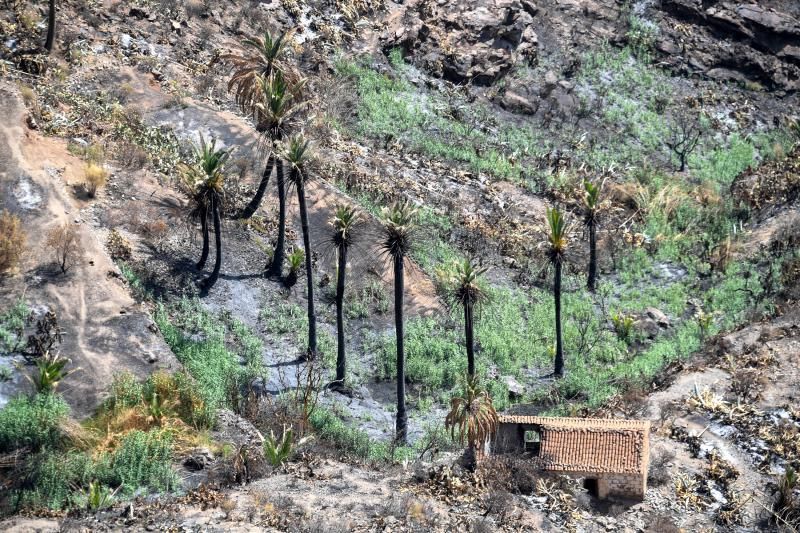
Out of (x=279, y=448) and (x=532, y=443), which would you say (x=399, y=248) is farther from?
(x=279, y=448)

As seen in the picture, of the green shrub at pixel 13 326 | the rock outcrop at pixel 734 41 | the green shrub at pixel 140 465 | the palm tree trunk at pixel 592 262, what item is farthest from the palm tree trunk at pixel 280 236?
the rock outcrop at pixel 734 41

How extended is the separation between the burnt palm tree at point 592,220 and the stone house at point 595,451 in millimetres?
18659

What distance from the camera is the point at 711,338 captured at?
5031 cm

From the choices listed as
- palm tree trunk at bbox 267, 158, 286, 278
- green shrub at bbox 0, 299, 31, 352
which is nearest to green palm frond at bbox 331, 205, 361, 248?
palm tree trunk at bbox 267, 158, 286, 278

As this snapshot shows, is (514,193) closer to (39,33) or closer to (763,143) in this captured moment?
(763,143)

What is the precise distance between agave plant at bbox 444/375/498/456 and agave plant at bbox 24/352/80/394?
14.2 meters

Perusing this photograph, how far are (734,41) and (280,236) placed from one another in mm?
44637

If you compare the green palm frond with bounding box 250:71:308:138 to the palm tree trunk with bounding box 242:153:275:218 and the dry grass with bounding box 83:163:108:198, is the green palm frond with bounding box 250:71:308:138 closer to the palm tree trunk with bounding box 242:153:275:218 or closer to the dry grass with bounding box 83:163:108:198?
the palm tree trunk with bounding box 242:153:275:218

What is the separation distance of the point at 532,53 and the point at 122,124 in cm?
3151

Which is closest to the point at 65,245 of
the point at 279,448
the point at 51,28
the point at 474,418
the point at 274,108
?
the point at 274,108

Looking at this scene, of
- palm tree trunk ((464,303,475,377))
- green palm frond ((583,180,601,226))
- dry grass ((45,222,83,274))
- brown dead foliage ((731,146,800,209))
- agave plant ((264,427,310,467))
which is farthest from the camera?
brown dead foliage ((731,146,800,209))

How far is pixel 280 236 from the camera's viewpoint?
4972 cm

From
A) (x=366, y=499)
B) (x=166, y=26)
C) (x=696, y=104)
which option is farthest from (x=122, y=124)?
(x=696, y=104)

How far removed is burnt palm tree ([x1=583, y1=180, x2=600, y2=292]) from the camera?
54375 millimetres
